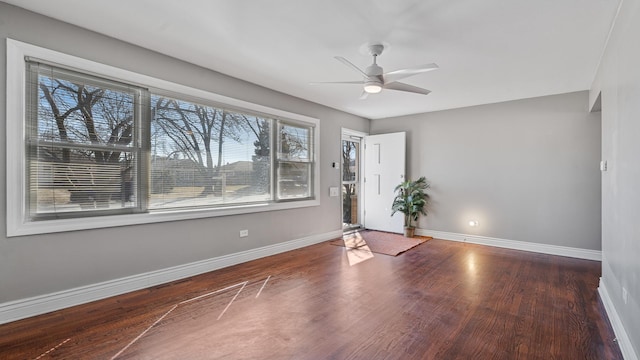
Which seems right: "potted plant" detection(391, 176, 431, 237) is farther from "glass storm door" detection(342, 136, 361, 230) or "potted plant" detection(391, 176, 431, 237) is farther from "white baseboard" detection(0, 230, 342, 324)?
"white baseboard" detection(0, 230, 342, 324)

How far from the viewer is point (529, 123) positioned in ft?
15.9

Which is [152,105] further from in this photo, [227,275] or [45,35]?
[227,275]

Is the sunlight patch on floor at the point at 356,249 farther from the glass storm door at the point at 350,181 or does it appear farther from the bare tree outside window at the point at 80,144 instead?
the bare tree outside window at the point at 80,144

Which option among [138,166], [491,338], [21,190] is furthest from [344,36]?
[21,190]

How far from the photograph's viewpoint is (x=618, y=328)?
7.38 feet

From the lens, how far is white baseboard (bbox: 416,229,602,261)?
4407mm

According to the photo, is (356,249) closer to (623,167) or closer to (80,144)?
(623,167)

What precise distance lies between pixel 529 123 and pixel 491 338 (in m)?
A: 3.94

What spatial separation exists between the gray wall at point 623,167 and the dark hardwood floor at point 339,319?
15.7 inches

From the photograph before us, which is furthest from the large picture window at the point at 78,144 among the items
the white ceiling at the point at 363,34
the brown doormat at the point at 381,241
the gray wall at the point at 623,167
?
the gray wall at the point at 623,167

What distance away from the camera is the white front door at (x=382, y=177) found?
6.15m

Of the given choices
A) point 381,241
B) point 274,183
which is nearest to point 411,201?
point 381,241

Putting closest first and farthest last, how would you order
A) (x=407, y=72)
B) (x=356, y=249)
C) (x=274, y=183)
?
1. (x=407, y=72)
2. (x=274, y=183)
3. (x=356, y=249)

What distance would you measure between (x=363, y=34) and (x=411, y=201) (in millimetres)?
3739
